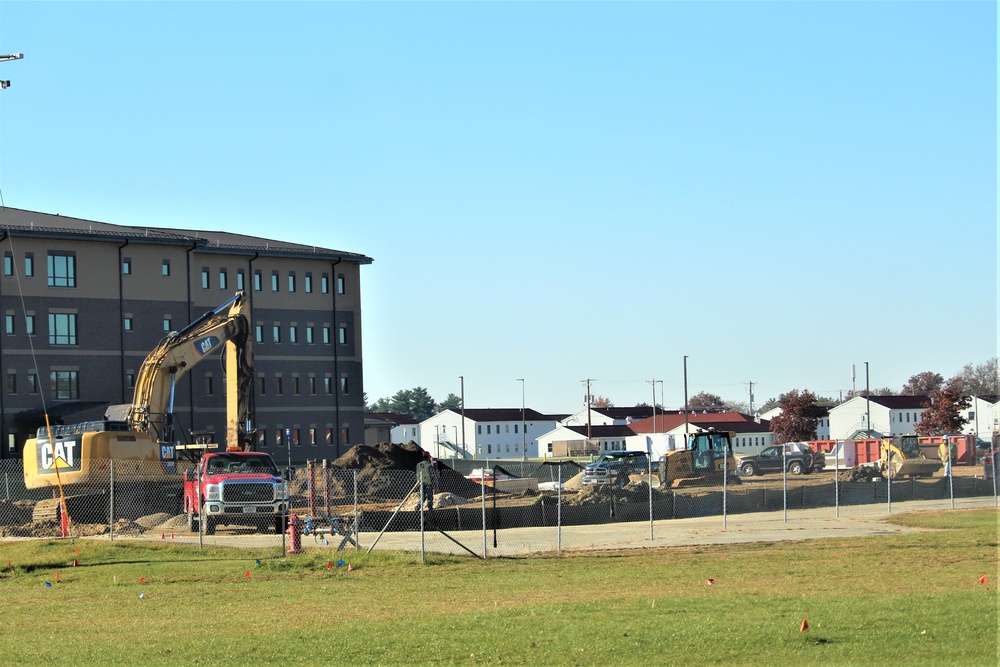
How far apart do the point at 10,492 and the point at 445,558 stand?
24.4m

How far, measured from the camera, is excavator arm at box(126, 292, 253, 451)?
42625mm

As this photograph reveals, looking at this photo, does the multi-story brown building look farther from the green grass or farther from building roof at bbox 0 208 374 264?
the green grass

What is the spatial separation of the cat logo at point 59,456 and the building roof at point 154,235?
1026 inches

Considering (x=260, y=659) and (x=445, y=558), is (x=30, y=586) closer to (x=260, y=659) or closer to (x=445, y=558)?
(x=445, y=558)

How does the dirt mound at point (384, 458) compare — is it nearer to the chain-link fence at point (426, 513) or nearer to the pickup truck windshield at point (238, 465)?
the chain-link fence at point (426, 513)

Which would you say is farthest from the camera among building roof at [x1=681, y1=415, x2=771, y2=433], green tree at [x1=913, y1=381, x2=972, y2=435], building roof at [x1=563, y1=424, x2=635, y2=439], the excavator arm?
building roof at [x1=563, y1=424, x2=635, y2=439]

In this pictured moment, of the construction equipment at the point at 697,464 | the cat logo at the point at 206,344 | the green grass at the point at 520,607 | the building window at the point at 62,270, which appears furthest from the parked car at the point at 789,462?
the green grass at the point at 520,607

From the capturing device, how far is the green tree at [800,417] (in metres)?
101

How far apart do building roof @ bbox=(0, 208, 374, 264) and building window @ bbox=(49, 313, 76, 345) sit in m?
4.23

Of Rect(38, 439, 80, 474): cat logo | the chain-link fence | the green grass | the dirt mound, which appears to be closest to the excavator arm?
Rect(38, 439, 80, 474): cat logo

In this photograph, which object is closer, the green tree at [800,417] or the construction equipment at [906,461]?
the construction equipment at [906,461]

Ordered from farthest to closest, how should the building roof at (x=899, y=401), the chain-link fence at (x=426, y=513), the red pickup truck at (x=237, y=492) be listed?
1. the building roof at (x=899, y=401)
2. the red pickup truck at (x=237, y=492)
3. the chain-link fence at (x=426, y=513)

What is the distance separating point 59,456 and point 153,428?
3.66m

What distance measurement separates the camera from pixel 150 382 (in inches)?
1705
